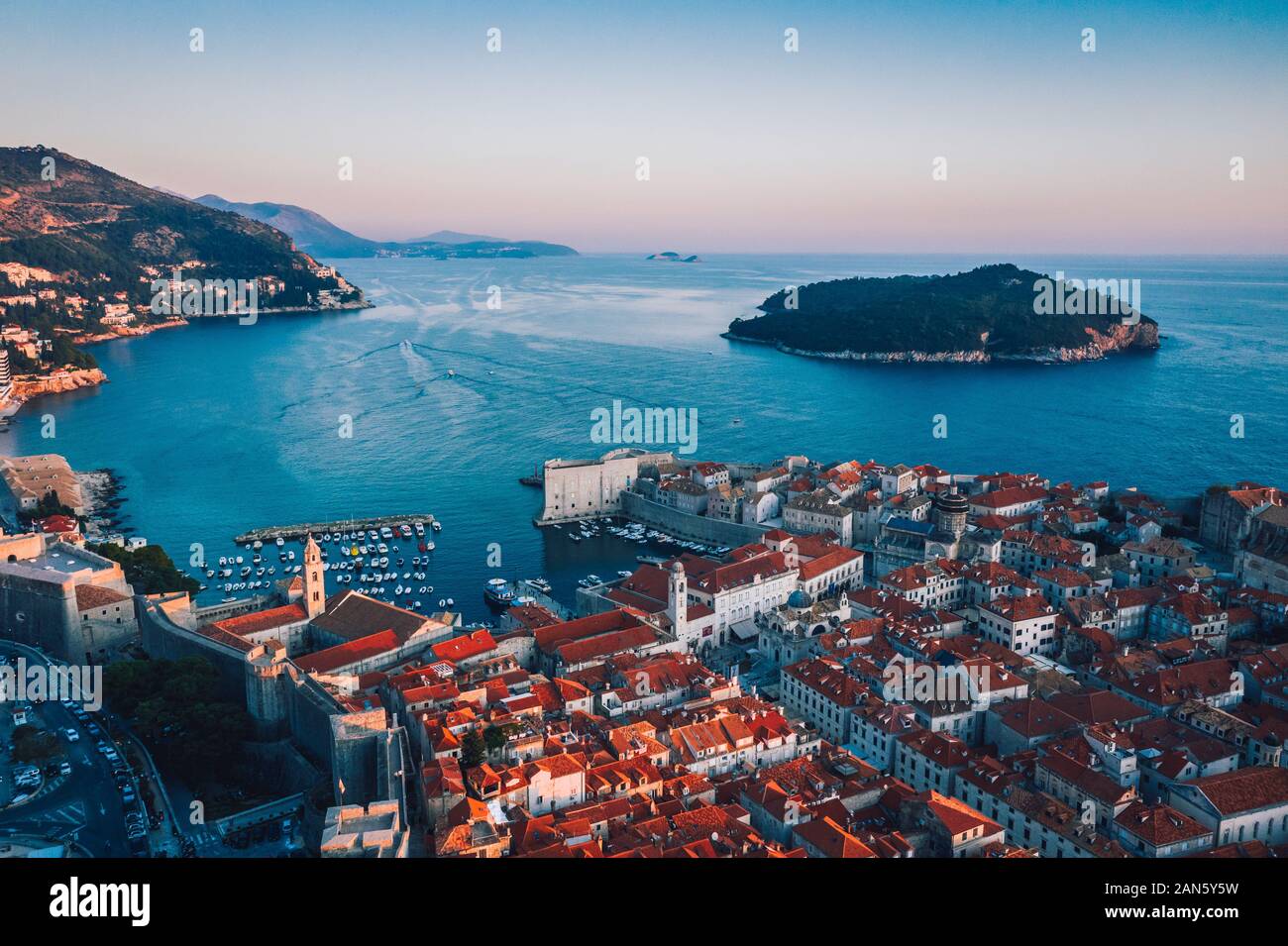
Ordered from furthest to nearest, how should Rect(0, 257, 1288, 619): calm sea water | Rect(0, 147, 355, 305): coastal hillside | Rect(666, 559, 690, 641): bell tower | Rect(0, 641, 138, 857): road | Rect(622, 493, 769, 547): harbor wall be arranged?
Rect(0, 147, 355, 305): coastal hillside, Rect(0, 257, 1288, 619): calm sea water, Rect(622, 493, 769, 547): harbor wall, Rect(666, 559, 690, 641): bell tower, Rect(0, 641, 138, 857): road

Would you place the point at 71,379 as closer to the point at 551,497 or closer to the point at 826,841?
the point at 551,497

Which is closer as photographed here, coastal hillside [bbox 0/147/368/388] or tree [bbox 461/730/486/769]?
tree [bbox 461/730/486/769]

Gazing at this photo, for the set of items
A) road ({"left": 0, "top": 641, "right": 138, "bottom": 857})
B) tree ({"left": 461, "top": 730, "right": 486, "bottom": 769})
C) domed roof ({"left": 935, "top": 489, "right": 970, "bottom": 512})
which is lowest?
road ({"left": 0, "top": 641, "right": 138, "bottom": 857})

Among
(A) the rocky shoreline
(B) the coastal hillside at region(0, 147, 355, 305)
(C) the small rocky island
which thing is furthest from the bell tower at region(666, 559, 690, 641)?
(B) the coastal hillside at region(0, 147, 355, 305)

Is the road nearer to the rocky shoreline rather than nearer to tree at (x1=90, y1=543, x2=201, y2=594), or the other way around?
tree at (x1=90, y1=543, x2=201, y2=594)

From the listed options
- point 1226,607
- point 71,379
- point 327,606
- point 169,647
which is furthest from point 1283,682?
point 71,379

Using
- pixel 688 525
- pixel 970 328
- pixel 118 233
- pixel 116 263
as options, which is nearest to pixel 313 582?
pixel 688 525
